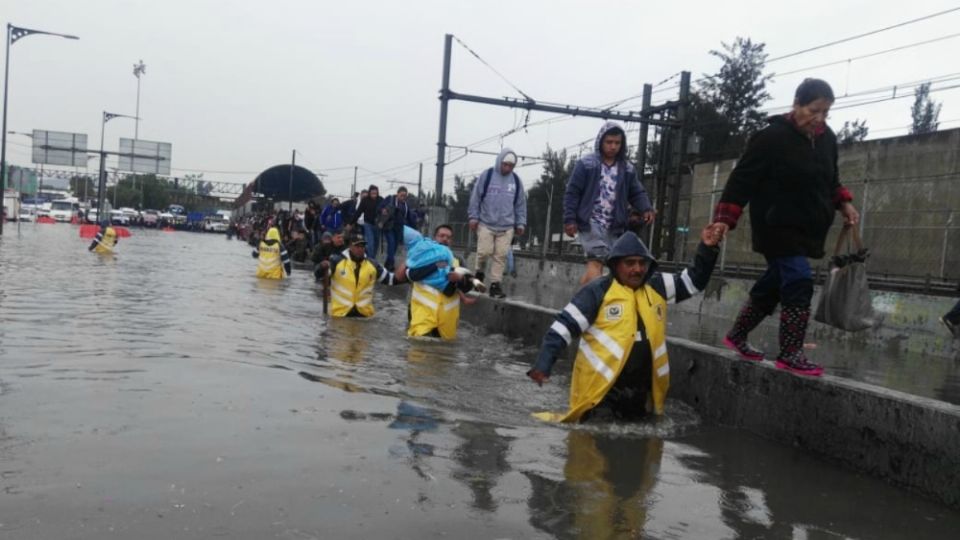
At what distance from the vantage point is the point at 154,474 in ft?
10.1

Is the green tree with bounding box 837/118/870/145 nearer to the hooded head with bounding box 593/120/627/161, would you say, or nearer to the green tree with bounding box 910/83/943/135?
the green tree with bounding box 910/83/943/135

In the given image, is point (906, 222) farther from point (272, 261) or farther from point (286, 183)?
point (286, 183)

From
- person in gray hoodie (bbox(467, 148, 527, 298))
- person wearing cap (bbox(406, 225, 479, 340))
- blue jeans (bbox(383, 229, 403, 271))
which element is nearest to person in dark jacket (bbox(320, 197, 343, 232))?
blue jeans (bbox(383, 229, 403, 271))

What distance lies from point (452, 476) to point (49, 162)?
6554 cm

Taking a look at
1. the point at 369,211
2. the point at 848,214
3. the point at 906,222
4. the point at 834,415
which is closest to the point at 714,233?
the point at 848,214

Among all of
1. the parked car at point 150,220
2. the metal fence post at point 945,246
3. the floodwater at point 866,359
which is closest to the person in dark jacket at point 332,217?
the floodwater at point 866,359

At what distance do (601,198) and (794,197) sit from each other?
2384 mm

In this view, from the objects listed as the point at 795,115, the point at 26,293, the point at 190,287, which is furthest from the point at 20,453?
the point at 190,287

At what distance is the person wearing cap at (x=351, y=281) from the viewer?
30.7ft

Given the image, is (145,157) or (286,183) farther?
(145,157)

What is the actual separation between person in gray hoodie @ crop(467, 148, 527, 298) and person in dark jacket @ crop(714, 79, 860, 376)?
5.00 metres

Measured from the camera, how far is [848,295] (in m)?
4.70

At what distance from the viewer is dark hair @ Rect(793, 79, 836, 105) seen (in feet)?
14.2

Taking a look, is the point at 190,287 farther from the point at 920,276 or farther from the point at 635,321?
the point at 920,276
